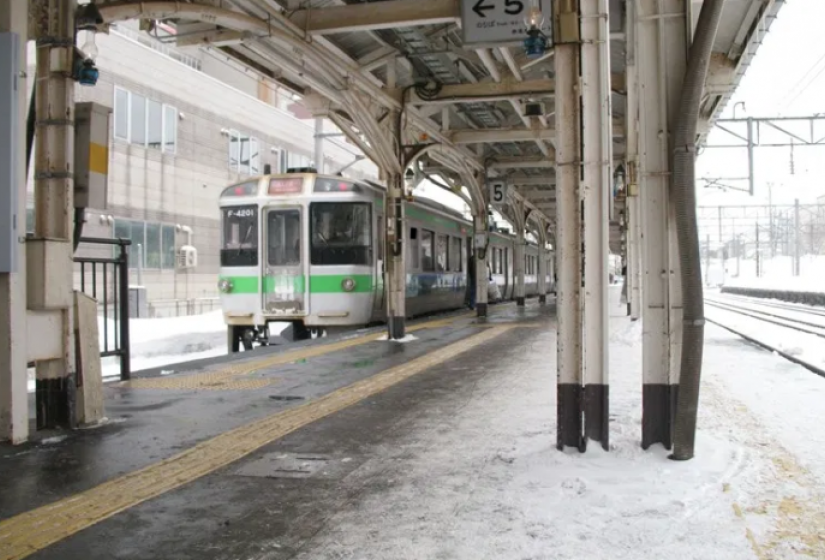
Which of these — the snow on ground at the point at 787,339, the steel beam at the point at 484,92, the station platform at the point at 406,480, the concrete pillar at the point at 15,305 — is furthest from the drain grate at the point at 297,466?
the steel beam at the point at 484,92

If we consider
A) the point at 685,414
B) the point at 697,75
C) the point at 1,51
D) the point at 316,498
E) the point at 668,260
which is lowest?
the point at 316,498

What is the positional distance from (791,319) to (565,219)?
16.6 metres

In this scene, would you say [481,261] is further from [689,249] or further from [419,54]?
[689,249]

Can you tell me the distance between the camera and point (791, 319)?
61.4ft

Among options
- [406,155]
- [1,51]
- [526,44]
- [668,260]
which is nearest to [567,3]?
[526,44]

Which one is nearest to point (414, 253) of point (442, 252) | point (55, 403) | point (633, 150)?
point (442, 252)

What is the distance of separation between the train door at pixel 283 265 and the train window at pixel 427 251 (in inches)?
166

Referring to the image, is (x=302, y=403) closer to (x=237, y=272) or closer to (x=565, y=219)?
(x=565, y=219)

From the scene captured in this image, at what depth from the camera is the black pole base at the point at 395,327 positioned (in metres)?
12.0

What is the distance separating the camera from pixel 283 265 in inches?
504

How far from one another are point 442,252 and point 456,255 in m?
1.61

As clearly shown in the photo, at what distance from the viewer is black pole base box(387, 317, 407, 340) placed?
472 inches

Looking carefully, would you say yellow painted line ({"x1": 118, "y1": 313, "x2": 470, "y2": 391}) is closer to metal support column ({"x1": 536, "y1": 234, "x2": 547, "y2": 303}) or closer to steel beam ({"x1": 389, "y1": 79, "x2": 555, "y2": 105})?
steel beam ({"x1": 389, "y1": 79, "x2": 555, "y2": 105})

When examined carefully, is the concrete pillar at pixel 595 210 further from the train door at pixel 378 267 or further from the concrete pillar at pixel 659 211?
the train door at pixel 378 267
